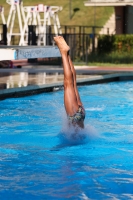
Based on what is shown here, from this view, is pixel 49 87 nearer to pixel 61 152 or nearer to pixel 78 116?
pixel 78 116

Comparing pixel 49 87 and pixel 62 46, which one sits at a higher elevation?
pixel 62 46

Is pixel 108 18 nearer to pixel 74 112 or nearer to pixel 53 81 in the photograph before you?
pixel 53 81

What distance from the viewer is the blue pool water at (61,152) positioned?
274 inches

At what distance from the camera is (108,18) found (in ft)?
161

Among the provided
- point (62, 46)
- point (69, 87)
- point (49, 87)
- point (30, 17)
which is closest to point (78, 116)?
point (69, 87)

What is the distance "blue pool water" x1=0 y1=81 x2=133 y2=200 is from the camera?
695cm

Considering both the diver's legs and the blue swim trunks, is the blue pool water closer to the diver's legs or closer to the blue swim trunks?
the blue swim trunks

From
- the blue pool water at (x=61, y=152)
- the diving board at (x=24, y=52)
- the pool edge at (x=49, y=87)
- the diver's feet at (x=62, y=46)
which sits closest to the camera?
the blue pool water at (x=61, y=152)

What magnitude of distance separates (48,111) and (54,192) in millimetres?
6607

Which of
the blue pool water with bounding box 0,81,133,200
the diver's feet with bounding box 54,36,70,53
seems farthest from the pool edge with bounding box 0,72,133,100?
the diver's feet with bounding box 54,36,70,53

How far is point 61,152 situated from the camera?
9141mm

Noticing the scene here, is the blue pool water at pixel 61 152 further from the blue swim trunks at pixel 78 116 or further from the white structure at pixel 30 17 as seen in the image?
the white structure at pixel 30 17

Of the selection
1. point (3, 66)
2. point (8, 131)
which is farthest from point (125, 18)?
point (8, 131)

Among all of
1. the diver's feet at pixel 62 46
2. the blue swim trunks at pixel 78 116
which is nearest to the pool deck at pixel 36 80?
the blue swim trunks at pixel 78 116
